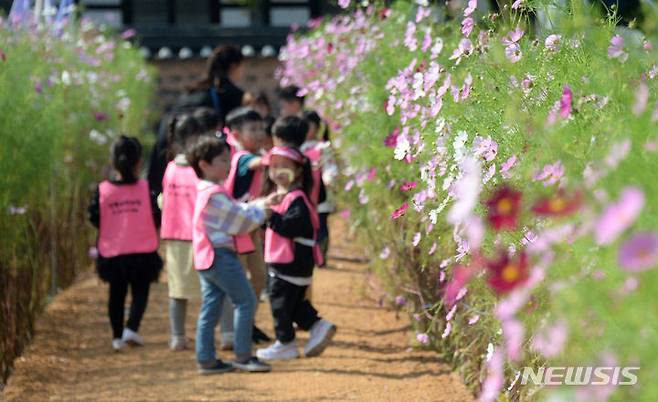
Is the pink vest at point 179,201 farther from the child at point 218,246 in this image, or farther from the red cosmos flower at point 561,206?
the red cosmos flower at point 561,206

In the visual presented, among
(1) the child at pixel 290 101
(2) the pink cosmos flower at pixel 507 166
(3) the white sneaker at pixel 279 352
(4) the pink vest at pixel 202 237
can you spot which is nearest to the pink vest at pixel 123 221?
(4) the pink vest at pixel 202 237

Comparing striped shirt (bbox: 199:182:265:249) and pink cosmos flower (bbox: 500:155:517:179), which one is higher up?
pink cosmos flower (bbox: 500:155:517:179)

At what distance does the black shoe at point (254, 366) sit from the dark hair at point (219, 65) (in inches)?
90.6

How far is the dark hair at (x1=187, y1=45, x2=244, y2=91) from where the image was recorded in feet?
22.8

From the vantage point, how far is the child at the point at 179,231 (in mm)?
5492

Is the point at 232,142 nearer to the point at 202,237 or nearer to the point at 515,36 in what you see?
the point at 202,237

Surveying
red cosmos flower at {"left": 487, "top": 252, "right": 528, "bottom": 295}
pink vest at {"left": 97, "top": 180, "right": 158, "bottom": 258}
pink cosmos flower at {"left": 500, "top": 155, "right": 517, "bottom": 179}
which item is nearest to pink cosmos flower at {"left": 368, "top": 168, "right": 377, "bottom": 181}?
pink vest at {"left": 97, "top": 180, "right": 158, "bottom": 258}

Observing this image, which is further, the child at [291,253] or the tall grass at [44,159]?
the tall grass at [44,159]

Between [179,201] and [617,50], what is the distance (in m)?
3.22

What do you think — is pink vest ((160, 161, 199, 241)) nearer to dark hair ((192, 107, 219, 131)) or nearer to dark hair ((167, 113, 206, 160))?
dark hair ((167, 113, 206, 160))

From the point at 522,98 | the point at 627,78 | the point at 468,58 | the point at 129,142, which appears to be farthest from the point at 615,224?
the point at 129,142

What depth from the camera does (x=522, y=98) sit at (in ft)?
10.1

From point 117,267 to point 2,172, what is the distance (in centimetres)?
92

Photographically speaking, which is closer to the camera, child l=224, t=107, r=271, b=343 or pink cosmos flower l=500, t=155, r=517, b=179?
pink cosmos flower l=500, t=155, r=517, b=179
